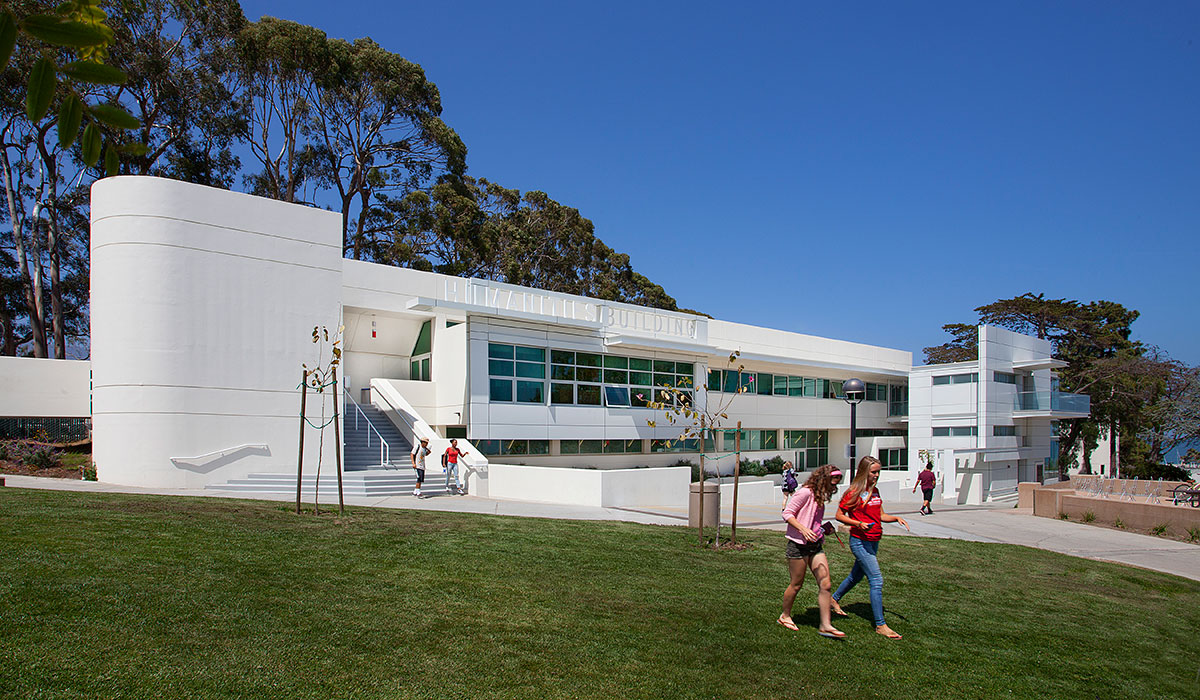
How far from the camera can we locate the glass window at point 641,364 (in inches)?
1156

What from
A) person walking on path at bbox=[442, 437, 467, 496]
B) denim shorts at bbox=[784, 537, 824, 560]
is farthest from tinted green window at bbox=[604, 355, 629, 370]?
denim shorts at bbox=[784, 537, 824, 560]

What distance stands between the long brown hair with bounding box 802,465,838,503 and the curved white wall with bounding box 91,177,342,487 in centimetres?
1822

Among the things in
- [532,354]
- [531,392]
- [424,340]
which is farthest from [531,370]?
[424,340]

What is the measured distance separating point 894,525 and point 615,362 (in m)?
12.5

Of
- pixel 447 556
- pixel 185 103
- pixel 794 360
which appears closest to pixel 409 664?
pixel 447 556

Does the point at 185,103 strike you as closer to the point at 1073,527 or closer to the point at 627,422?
the point at 627,422

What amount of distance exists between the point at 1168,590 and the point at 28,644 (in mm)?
16043

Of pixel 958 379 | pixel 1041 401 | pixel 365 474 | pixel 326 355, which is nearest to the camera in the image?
pixel 365 474

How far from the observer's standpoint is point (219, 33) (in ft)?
129

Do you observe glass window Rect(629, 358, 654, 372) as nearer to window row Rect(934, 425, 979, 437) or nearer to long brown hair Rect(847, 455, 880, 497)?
window row Rect(934, 425, 979, 437)

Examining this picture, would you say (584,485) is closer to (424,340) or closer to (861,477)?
(424,340)

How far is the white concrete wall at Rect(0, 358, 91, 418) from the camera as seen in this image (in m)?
25.9

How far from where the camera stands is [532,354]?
26.0 m

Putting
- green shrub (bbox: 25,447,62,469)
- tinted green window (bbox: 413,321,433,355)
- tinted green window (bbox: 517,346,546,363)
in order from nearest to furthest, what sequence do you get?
green shrub (bbox: 25,447,62,469)
tinted green window (bbox: 517,346,546,363)
tinted green window (bbox: 413,321,433,355)
